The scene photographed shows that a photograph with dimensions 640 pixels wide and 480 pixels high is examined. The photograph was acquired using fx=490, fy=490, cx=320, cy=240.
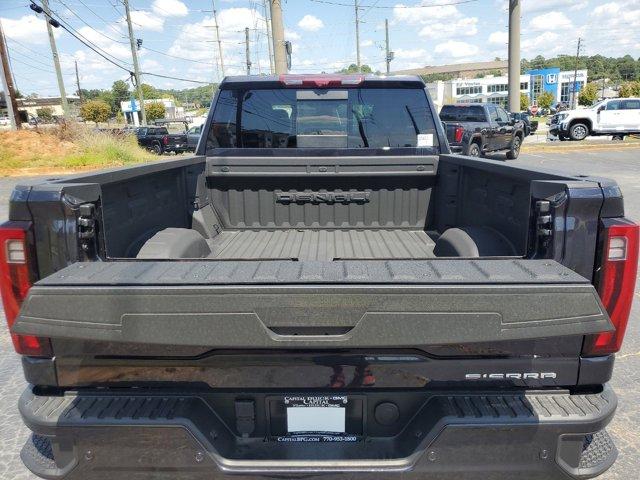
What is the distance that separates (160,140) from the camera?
27609mm

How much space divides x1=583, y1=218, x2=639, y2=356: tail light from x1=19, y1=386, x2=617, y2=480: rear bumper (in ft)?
0.72

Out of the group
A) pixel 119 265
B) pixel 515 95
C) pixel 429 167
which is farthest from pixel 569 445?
pixel 515 95

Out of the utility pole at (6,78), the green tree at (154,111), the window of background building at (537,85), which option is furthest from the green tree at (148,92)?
the utility pole at (6,78)

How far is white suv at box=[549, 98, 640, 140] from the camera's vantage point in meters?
25.1

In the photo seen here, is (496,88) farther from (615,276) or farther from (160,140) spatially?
(615,276)

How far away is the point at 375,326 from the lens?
5.32 feet

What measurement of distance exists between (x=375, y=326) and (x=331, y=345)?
0.17m

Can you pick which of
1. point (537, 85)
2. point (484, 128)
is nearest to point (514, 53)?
point (484, 128)

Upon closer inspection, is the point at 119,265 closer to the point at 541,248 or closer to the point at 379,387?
the point at 379,387

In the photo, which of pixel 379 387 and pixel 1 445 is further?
pixel 1 445

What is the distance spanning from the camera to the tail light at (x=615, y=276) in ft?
5.89

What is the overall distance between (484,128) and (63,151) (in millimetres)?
17636

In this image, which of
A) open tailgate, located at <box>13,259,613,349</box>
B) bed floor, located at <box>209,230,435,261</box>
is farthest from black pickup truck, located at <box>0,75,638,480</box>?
bed floor, located at <box>209,230,435,261</box>

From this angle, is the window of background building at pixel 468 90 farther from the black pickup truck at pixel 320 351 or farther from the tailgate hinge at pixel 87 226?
the tailgate hinge at pixel 87 226
